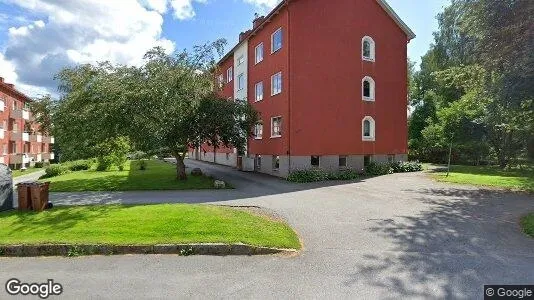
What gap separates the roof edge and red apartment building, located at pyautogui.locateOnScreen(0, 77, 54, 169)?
114 feet

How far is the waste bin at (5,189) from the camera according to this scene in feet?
37.6

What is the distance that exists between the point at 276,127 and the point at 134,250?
58.0ft

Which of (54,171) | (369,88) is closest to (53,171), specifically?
(54,171)

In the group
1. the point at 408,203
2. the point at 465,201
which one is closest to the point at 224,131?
the point at 408,203

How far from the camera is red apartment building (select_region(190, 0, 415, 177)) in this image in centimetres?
2325

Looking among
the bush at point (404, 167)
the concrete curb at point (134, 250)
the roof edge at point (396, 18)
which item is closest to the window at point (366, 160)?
the bush at point (404, 167)

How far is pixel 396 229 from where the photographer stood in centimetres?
1014

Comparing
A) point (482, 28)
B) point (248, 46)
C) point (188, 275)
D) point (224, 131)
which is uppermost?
point (248, 46)

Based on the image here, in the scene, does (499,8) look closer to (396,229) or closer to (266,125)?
(396,229)

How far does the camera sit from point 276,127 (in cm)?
2512

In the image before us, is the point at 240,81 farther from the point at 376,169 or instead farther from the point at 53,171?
the point at 53,171

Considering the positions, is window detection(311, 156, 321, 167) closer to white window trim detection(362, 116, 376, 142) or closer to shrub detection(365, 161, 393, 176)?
shrub detection(365, 161, 393, 176)

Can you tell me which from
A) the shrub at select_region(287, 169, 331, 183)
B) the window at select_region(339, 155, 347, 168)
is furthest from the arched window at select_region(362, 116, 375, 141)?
the shrub at select_region(287, 169, 331, 183)

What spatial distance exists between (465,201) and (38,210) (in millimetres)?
14742
